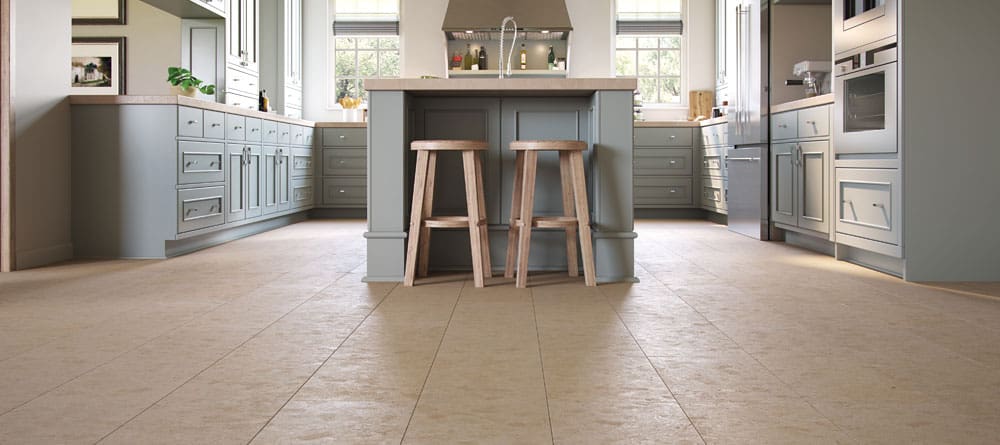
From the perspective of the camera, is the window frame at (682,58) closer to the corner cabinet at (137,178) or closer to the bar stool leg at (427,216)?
the corner cabinet at (137,178)

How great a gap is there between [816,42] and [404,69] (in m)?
3.94

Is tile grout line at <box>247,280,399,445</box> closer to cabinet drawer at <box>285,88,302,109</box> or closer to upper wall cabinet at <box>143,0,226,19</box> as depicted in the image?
upper wall cabinet at <box>143,0,226,19</box>

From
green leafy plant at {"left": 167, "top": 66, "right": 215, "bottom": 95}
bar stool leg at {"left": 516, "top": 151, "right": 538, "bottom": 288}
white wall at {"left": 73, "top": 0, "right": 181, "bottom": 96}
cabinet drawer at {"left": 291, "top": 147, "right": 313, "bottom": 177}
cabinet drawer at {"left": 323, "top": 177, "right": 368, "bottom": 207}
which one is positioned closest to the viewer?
bar stool leg at {"left": 516, "top": 151, "right": 538, "bottom": 288}

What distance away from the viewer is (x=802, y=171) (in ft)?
16.8

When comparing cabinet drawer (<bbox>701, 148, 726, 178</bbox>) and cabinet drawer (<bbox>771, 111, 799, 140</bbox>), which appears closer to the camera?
cabinet drawer (<bbox>771, 111, 799, 140</bbox>)

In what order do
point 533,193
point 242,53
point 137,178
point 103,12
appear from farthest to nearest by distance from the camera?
point 242,53, point 103,12, point 137,178, point 533,193

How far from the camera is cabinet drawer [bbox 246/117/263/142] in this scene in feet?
19.1

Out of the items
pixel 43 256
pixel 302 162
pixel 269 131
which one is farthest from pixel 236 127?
pixel 302 162

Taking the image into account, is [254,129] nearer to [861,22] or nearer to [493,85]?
[493,85]

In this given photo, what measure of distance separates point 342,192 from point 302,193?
54 centimetres

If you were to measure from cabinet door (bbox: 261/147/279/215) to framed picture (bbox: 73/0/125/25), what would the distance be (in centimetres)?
138

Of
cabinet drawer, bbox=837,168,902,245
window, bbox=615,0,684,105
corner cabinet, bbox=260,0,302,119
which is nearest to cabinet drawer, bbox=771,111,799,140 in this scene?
cabinet drawer, bbox=837,168,902,245

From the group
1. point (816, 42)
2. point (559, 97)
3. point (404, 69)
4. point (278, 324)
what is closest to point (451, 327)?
point (278, 324)

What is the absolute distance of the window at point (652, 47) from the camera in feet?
27.8
